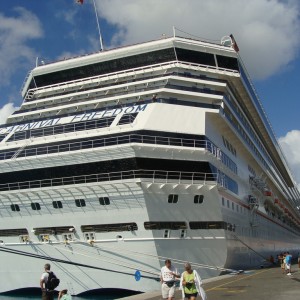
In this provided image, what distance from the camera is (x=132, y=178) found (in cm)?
1927

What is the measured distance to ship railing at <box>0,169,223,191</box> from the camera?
63.7 ft

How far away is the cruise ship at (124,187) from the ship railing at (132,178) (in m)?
0.05

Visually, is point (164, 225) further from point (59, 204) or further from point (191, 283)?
point (191, 283)

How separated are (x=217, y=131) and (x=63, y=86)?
11.8 meters

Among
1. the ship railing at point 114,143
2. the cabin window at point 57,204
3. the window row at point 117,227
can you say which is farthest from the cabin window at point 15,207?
the ship railing at point 114,143

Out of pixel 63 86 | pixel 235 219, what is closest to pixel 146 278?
pixel 235 219

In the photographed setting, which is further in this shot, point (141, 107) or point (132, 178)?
point (141, 107)

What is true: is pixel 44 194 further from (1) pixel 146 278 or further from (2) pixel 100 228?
(1) pixel 146 278

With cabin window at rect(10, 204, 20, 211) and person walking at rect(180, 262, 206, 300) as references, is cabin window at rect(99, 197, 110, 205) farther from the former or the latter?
person walking at rect(180, 262, 206, 300)

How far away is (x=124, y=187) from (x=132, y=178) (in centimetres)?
60

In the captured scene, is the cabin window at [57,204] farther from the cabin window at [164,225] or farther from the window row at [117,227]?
the cabin window at [164,225]

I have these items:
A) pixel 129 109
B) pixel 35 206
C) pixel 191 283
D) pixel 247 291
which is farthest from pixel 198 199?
pixel 191 283

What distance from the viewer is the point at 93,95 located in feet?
89.8

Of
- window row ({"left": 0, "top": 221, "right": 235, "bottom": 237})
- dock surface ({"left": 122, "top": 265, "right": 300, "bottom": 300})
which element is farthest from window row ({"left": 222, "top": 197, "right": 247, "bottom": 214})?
dock surface ({"left": 122, "top": 265, "right": 300, "bottom": 300})
